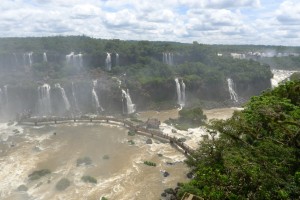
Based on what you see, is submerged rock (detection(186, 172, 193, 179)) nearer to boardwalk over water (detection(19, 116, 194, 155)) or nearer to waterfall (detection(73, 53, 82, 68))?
boardwalk over water (detection(19, 116, 194, 155))

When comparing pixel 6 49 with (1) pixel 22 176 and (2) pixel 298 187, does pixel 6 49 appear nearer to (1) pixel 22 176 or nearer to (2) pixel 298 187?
(1) pixel 22 176

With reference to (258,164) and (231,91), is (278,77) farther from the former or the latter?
(258,164)

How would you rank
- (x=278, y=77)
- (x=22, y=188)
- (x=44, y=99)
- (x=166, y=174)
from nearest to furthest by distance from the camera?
(x=22, y=188) → (x=166, y=174) → (x=44, y=99) → (x=278, y=77)

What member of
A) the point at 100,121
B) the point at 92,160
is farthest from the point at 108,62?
the point at 92,160

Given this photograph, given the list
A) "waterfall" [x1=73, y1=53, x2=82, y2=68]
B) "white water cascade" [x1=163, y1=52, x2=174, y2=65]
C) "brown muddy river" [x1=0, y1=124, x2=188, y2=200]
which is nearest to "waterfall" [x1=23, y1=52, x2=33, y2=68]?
"waterfall" [x1=73, y1=53, x2=82, y2=68]

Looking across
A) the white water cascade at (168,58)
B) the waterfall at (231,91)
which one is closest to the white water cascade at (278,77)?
the waterfall at (231,91)

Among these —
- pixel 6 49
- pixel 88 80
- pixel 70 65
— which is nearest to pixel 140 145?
pixel 88 80

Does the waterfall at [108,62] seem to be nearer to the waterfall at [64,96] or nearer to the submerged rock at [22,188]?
the waterfall at [64,96]

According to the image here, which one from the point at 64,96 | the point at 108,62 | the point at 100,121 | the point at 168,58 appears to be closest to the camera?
the point at 100,121

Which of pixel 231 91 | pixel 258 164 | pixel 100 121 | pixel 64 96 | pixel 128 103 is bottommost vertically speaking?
pixel 100 121
